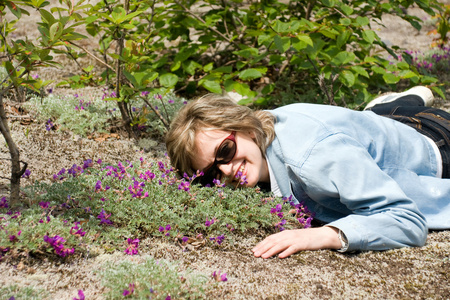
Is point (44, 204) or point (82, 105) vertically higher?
point (44, 204)

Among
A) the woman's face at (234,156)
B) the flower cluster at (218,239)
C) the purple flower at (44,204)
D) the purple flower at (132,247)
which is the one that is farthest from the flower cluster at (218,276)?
the purple flower at (44,204)

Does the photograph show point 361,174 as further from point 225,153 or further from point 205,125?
point 205,125

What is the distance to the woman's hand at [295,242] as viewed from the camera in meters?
2.55

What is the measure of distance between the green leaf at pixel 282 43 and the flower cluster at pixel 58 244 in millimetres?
2704

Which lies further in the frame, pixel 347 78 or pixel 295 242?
pixel 347 78

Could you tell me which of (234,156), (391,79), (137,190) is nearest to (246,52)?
(391,79)

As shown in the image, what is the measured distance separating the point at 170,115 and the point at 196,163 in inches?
76.4

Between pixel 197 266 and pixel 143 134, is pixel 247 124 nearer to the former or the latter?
pixel 197 266

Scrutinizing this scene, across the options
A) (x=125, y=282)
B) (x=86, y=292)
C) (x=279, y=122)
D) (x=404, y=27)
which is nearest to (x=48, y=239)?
(x=86, y=292)

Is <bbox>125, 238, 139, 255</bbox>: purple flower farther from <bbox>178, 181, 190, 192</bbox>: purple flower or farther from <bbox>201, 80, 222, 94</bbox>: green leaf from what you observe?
<bbox>201, 80, 222, 94</bbox>: green leaf

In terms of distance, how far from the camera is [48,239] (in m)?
2.24

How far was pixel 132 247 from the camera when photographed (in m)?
2.47

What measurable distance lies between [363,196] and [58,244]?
1.74 meters

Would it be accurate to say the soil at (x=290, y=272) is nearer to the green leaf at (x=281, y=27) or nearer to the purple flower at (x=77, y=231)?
the purple flower at (x=77, y=231)
